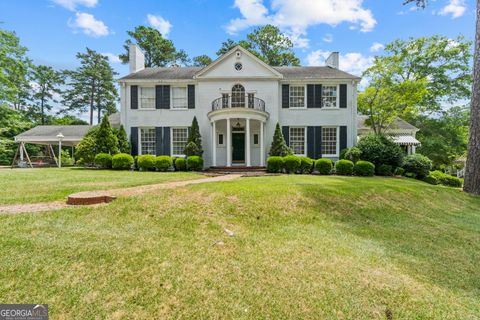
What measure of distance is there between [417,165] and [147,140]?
1770 centimetres

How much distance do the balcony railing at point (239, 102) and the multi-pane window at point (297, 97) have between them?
2.26 meters

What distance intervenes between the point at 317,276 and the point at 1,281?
3956 millimetres

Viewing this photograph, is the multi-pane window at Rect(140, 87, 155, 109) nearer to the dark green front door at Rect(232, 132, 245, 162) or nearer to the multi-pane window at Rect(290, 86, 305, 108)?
the dark green front door at Rect(232, 132, 245, 162)

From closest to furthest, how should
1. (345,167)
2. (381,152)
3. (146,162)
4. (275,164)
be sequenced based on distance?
(345,167) < (275,164) < (381,152) < (146,162)

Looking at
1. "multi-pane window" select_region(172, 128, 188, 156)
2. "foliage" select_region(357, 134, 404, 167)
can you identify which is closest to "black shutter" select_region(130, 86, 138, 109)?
"multi-pane window" select_region(172, 128, 188, 156)

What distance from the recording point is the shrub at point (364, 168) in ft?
44.6

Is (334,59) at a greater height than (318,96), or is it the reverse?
(334,59)

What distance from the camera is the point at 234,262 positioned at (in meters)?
3.52

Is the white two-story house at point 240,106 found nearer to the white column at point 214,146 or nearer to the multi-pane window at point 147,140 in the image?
the multi-pane window at point 147,140

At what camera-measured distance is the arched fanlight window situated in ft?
53.4

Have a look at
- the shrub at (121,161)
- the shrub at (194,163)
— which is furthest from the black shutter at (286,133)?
the shrub at (121,161)

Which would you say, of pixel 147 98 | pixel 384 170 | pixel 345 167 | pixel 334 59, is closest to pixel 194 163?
pixel 147 98

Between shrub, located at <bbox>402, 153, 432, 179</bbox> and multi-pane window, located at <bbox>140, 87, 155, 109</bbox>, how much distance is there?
673 inches

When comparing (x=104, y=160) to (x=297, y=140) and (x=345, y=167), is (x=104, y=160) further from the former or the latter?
(x=345, y=167)
